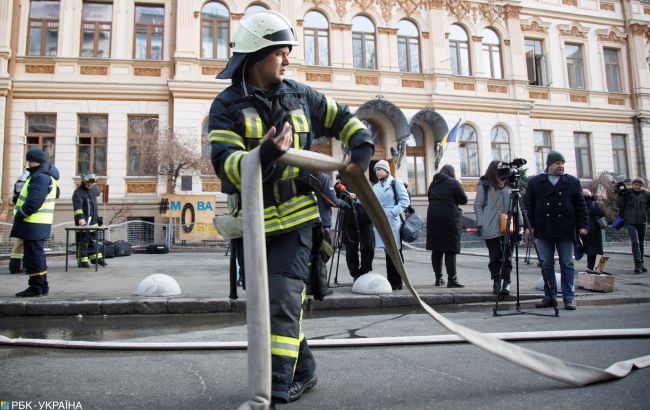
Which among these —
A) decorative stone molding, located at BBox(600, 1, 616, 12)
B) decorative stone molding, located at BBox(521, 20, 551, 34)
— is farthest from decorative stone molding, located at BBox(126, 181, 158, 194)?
A: decorative stone molding, located at BBox(600, 1, 616, 12)

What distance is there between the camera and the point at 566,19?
24.2 metres

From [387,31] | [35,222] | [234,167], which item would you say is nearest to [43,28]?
[387,31]

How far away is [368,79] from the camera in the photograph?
67.9ft

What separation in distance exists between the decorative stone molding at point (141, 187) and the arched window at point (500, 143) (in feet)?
51.6

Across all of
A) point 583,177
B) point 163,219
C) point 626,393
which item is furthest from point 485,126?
point 626,393

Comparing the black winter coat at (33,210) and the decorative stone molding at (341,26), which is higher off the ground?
the decorative stone molding at (341,26)

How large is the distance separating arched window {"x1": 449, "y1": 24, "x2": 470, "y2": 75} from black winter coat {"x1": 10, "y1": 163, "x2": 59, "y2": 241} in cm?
1959

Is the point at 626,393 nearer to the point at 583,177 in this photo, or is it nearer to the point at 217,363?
the point at 217,363

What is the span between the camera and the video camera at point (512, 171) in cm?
560

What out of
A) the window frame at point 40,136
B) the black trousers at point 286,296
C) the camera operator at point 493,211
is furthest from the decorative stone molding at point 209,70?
the black trousers at point 286,296

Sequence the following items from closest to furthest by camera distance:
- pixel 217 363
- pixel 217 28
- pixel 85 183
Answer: pixel 217 363 < pixel 85 183 < pixel 217 28

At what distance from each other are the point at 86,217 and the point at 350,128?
9199 mm

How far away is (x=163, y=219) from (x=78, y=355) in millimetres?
15288

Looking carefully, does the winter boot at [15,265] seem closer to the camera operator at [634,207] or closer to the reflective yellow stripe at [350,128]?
the reflective yellow stripe at [350,128]
